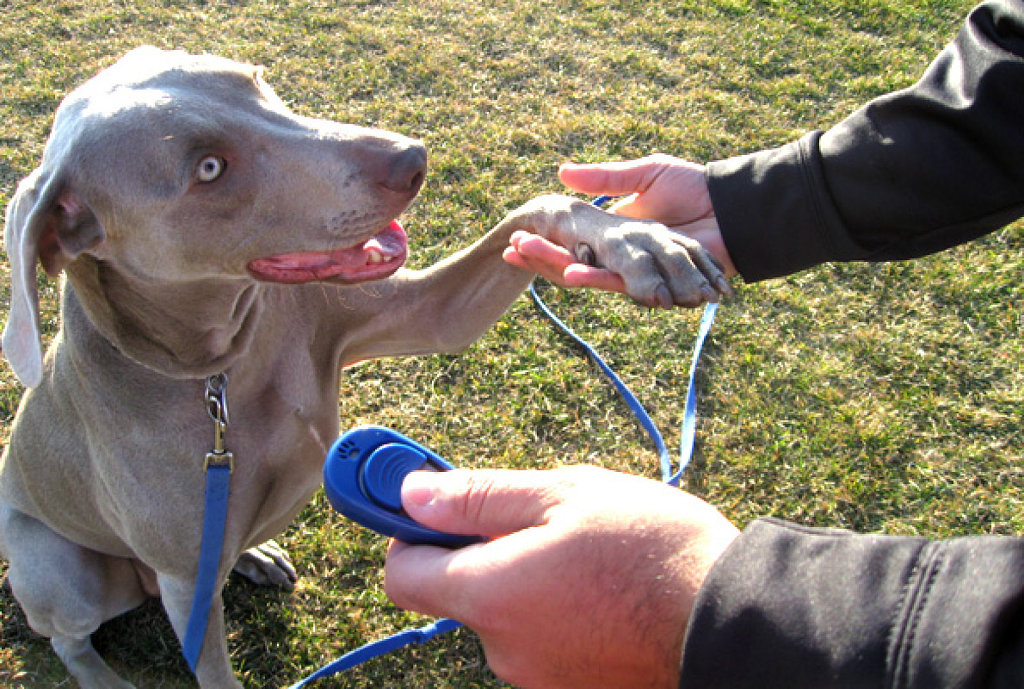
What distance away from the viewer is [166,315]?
2285 mm

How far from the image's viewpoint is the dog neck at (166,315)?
2207mm

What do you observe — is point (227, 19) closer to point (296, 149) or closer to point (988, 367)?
point (296, 149)

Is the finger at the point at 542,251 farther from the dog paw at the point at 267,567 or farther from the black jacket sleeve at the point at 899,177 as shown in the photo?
the dog paw at the point at 267,567

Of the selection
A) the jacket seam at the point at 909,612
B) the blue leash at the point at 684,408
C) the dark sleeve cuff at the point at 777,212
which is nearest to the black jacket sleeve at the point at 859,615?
the jacket seam at the point at 909,612

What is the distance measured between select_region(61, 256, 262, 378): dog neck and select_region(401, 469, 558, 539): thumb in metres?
0.96

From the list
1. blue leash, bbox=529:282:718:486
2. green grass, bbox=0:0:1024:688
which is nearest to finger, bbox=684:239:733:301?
blue leash, bbox=529:282:718:486

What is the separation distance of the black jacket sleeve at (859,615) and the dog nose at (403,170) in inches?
49.5

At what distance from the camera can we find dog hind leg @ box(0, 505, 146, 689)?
2.70 m

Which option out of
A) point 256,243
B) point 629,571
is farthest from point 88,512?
point 629,571

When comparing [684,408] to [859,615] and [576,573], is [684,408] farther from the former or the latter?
[859,615]

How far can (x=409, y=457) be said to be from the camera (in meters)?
2.00

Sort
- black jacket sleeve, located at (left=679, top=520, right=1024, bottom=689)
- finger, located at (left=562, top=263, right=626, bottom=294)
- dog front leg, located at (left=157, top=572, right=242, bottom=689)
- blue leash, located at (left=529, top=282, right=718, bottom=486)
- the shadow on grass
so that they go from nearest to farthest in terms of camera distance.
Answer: black jacket sleeve, located at (left=679, top=520, right=1024, bottom=689) → finger, located at (left=562, top=263, right=626, bottom=294) → dog front leg, located at (left=157, top=572, right=242, bottom=689) → the shadow on grass → blue leash, located at (left=529, top=282, right=718, bottom=486)

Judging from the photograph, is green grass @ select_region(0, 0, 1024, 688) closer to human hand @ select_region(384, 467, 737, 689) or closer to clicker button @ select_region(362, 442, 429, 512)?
clicker button @ select_region(362, 442, 429, 512)

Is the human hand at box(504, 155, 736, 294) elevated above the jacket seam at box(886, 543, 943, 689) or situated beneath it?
elevated above
